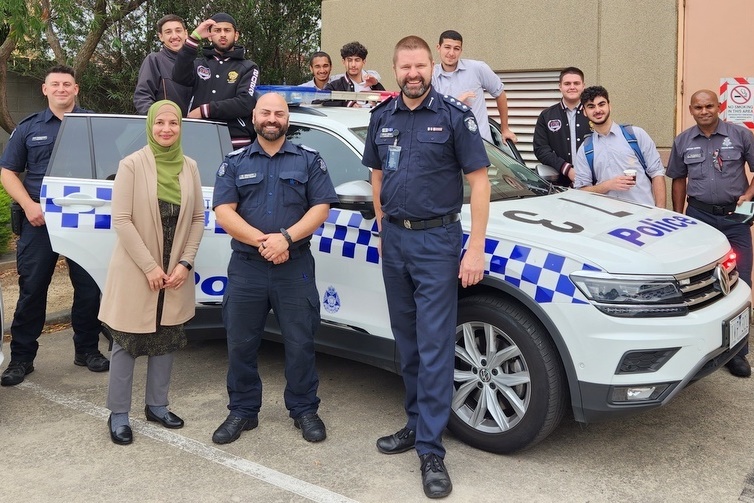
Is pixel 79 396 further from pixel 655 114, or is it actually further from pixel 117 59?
pixel 117 59

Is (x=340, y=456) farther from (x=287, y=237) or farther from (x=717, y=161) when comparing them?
(x=717, y=161)

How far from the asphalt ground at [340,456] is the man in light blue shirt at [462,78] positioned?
7.72 feet

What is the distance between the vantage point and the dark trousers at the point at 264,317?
3871 millimetres

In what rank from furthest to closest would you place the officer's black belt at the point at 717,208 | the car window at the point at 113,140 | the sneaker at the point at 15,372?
the officer's black belt at the point at 717,208 < the sneaker at the point at 15,372 < the car window at the point at 113,140

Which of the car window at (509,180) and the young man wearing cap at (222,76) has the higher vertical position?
the young man wearing cap at (222,76)

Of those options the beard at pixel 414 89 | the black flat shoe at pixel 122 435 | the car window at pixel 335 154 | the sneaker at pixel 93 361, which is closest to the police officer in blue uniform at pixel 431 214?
the beard at pixel 414 89

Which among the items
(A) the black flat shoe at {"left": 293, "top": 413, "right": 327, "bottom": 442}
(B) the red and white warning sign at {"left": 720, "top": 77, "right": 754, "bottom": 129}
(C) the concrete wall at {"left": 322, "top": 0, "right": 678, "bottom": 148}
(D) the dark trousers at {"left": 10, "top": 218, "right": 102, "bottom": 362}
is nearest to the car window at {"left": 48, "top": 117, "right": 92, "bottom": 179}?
(D) the dark trousers at {"left": 10, "top": 218, "right": 102, "bottom": 362}

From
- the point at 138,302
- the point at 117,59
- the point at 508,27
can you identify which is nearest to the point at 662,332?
the point at 138,302

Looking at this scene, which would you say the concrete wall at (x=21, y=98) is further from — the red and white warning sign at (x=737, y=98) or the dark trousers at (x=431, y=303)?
the dark trousers at (x=431, y=303)

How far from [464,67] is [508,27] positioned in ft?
8.22

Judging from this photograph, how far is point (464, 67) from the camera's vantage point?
6.10 meters

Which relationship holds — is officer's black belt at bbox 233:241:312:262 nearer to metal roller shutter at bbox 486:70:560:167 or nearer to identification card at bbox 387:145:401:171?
identification card at bbox 387:145:401:171

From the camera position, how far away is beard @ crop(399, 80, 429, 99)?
348 centimetres

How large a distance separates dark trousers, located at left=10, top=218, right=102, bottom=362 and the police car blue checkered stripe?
403 mm
